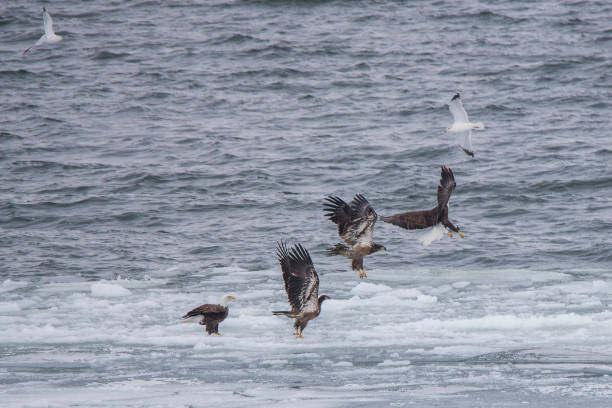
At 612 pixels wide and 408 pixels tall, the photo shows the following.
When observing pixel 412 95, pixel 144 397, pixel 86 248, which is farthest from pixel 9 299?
pixel 412 95

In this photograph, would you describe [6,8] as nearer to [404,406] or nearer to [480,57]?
[480,57]

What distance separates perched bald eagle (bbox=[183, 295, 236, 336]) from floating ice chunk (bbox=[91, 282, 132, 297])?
2.06m

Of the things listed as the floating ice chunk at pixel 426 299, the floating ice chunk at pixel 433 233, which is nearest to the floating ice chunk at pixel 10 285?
the floating ice chunk at pixel 426 299

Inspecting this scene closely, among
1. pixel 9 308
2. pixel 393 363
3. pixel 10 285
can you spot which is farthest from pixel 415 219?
pixel 10 285

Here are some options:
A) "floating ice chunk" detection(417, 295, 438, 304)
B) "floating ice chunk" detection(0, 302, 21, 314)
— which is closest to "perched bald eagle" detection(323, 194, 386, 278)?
"floating ice chunk" detection(417, 295, 438, 304)

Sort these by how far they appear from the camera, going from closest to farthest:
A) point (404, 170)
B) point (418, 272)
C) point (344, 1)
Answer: point (418, 272) < point (404, 170) < point (344, 1)

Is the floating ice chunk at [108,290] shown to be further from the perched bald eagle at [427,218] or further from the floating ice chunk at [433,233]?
the floating ice chunk at [433,233]

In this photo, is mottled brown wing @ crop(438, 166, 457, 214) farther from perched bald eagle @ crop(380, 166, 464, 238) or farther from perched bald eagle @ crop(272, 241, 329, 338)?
perched bald eagle @ crop(272, 241, 329, 338)

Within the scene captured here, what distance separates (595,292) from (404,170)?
6600mm

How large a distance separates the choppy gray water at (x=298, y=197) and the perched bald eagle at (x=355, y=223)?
815 mm

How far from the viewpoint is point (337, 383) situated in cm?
844

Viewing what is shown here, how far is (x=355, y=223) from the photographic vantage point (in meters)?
9.91

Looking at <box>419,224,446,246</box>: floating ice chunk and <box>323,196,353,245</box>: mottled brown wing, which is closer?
<box>323,196,353,245</box>: mottled brown wing

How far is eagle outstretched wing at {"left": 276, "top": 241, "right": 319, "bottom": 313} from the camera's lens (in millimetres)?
9297
